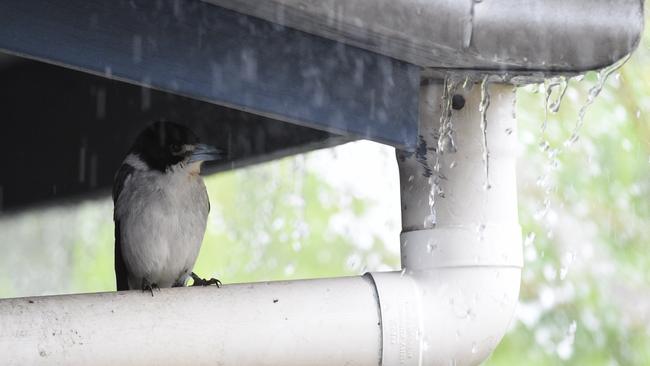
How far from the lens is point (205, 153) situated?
3.77 meters

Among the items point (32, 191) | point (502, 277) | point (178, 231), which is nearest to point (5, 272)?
point (32, 191)

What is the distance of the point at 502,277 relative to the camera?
3.18m

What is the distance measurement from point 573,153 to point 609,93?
0.45 metres

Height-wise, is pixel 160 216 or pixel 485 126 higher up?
pixel 485 126

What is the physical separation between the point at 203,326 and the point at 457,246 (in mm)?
740

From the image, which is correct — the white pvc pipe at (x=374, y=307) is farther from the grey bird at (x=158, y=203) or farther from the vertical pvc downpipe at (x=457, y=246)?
the grey bird at (x=158, y=203)

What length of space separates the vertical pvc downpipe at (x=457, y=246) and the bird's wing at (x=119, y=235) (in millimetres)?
1068

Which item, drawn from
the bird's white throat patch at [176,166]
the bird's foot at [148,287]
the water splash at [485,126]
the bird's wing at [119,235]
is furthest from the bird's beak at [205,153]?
the water splash at [485,126]

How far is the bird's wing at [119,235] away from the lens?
13.1 ft

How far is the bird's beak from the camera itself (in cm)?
376

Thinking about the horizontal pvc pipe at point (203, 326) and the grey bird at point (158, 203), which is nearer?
the horizontal pvc pipe at point (203, 326)

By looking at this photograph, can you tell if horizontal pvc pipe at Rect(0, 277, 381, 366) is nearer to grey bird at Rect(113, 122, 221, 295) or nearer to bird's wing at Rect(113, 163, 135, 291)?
grey bird at Rect(113, 122, 221, 295)

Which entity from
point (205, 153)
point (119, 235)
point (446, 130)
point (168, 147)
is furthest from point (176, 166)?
point (446, 130)

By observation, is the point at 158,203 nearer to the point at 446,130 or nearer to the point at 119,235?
the point at 119,235
